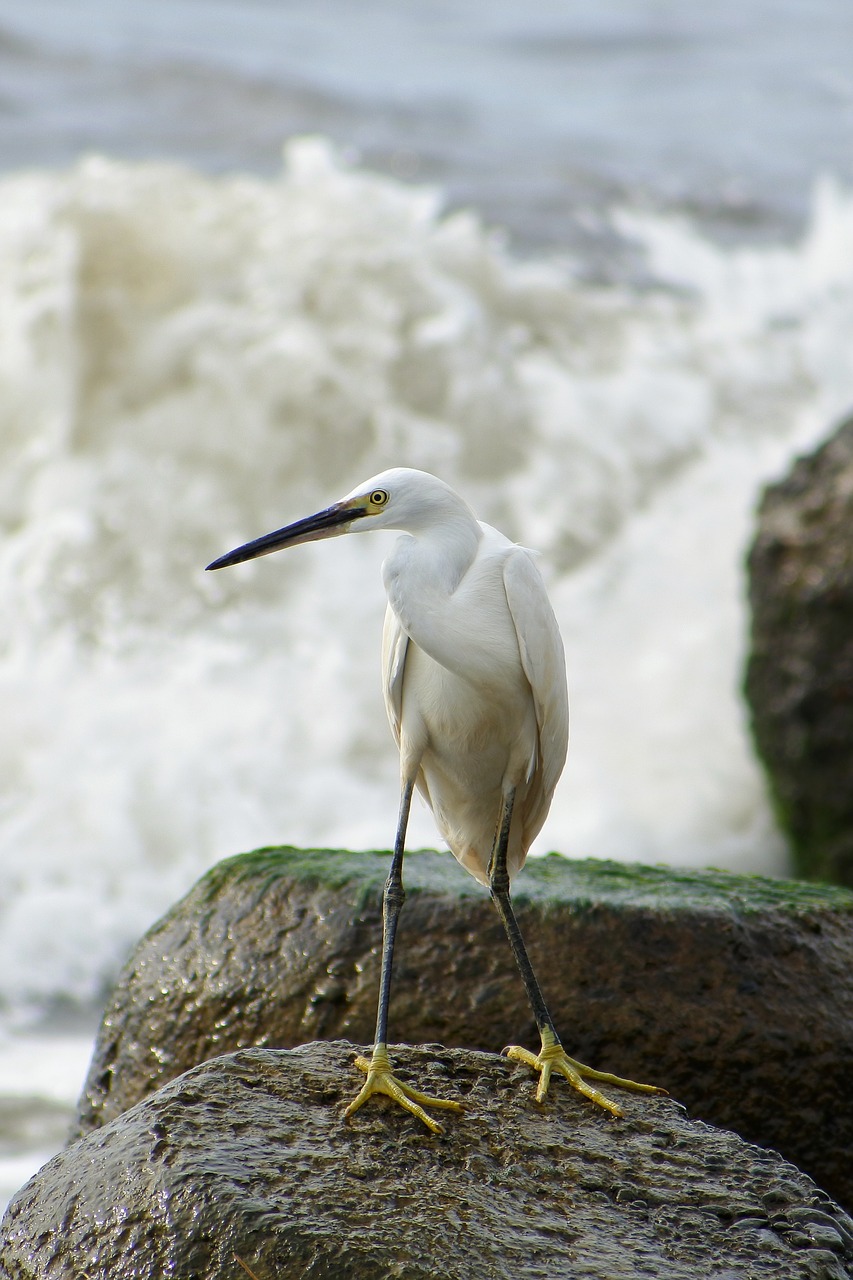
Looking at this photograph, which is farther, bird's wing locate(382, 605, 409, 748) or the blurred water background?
the blurred water background

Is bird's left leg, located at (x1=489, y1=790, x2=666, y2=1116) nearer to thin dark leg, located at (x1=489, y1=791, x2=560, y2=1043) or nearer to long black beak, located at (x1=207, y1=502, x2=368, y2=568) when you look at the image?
thin dark leg, located at (x1=489, y1=791, x2=560, y2=1043)

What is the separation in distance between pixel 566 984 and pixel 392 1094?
84 cm

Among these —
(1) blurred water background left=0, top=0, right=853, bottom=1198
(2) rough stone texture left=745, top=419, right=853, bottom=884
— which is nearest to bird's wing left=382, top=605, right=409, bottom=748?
(1) blurred water background left=0, top=0, right=853, bottom=1198

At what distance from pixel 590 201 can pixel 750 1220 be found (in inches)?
454

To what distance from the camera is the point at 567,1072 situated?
2.82m

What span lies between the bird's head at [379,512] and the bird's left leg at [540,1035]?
0.68 metres

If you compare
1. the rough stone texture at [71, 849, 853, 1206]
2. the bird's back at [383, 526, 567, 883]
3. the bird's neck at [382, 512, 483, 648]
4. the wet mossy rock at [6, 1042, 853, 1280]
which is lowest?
the wet mossy rock at [6, 1042, 853, 1280]

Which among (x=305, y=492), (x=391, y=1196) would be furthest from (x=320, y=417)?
(x=391, y=1196)

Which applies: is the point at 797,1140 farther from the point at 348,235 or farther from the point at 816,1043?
the point at 348,235

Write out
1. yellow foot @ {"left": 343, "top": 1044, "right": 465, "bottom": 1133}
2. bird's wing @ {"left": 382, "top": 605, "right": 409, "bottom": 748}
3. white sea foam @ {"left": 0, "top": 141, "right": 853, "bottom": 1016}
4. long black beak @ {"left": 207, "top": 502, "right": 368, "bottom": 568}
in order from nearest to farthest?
yellow foot @ {"left": 343, "top": 1044, "right": 465, "bottom": 1133} < long black beak @ {"left": 207, "top": 502, "right": 368, "bottom": 568} < bird's wing @ {"left": 382, "top": 605, "right": 409, "bottom": 748} < white sea foam @ {"left": 0, "top": 141, "right": 853, "bottom": 1016}

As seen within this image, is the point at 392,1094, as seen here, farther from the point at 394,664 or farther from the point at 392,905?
the point at 394,664

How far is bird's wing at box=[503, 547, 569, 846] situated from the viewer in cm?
286

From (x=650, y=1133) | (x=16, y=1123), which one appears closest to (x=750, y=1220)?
(x=650, y=1133)

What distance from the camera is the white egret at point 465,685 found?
9.04ft
